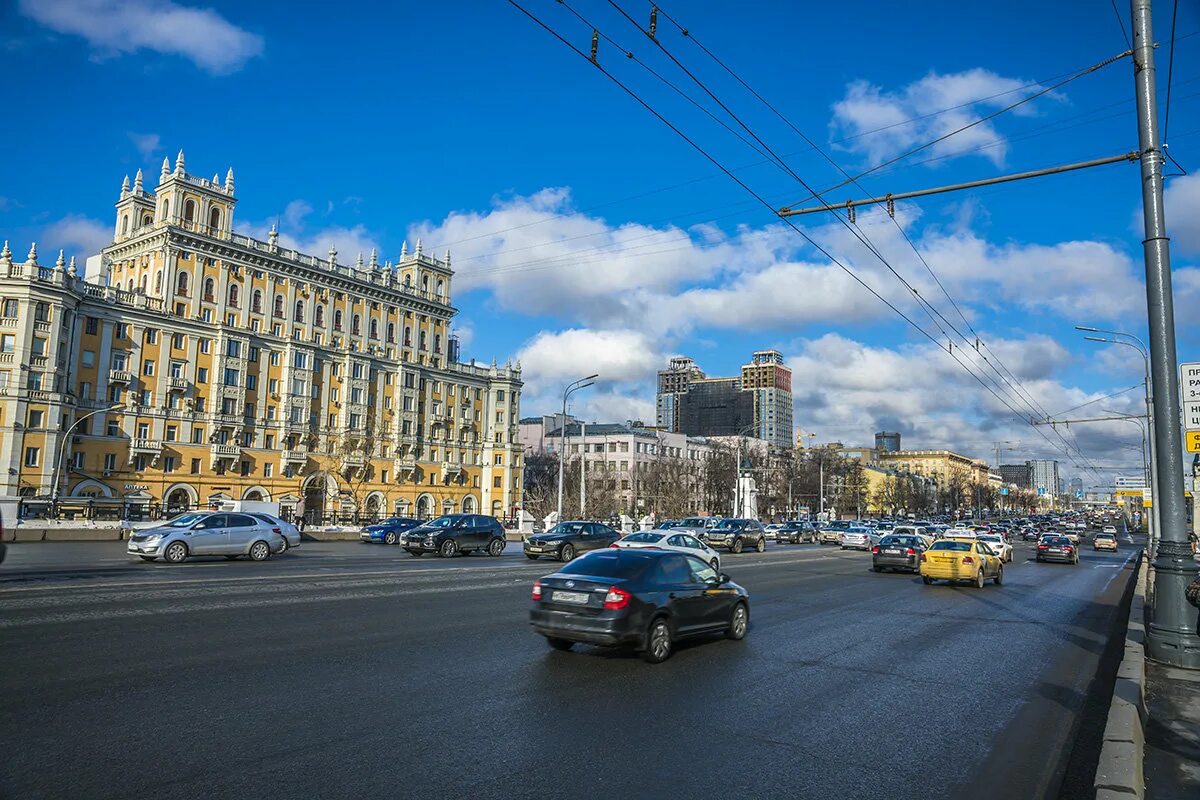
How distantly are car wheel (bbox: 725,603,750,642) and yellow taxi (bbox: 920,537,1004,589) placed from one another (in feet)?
44.2

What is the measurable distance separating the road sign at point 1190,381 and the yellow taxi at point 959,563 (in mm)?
13136

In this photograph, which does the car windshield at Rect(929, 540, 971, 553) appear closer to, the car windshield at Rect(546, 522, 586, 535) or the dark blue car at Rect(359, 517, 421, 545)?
the car windshield at Rect(546, 522, 586, 535)

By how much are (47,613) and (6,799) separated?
8116 mm

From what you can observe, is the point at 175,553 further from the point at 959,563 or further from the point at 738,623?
the point at 959,563

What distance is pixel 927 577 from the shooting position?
23.9 meters

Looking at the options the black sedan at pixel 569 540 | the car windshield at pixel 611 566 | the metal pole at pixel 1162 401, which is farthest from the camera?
the black sedan at pixel 569 540

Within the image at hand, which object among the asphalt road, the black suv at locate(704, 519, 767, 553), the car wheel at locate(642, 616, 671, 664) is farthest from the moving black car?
the car wheel at locate(642, 616, 671, 664)

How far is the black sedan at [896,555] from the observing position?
29.3 m

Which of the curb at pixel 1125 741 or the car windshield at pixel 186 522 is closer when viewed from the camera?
the curb at pixel 1125 741

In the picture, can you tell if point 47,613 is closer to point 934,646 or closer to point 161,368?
point 934,646

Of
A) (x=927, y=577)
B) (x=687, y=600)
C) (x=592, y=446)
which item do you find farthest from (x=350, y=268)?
(x=687, y=600)

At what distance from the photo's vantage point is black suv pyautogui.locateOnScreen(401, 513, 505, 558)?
31.7m

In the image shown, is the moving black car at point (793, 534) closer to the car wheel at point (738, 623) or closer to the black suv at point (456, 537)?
the black suv at point (456, 537)

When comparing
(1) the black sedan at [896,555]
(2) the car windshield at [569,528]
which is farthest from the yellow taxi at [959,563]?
(2) the car windshield at [569,528]
